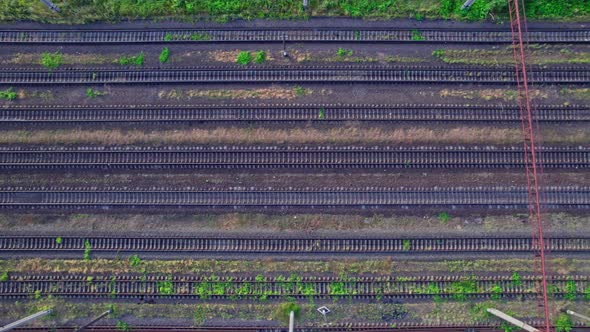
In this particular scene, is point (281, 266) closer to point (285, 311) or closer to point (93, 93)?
point (285, 311)

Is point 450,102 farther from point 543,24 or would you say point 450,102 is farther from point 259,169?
point 259,169

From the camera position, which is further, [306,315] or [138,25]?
[138,25]

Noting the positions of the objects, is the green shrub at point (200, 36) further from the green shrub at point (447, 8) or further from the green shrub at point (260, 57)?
the green shrub at point (447, 8)

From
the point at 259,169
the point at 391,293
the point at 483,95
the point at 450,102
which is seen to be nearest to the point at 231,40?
the point at 259,169

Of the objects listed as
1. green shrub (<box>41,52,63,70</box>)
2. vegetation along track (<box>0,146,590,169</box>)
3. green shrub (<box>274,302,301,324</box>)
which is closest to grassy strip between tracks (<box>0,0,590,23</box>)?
green shrub (<box>41,52,63,70</box>)

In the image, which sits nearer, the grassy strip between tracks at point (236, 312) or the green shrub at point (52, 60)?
the grassy strip between tracks at point (236, 312)

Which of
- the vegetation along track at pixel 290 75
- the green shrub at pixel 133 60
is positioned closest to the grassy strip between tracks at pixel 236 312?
the vegetation along track at pixel 290 75

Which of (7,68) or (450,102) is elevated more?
(7,68)
